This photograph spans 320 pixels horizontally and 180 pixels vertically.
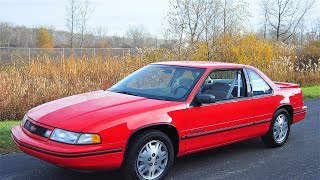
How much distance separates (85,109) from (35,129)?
605mm

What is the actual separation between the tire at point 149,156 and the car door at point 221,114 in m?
0.34

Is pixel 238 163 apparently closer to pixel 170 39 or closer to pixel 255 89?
pixel 255 89

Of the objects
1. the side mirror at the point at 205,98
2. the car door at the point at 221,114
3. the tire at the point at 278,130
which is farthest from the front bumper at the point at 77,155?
the tire at the point at 278,130

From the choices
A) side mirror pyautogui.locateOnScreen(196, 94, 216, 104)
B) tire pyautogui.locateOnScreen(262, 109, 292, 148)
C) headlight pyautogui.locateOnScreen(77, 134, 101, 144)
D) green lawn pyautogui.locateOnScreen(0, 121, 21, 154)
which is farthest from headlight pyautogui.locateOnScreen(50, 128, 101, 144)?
tire pyautogui.locateOnScreen(262, 109, 292, 148)

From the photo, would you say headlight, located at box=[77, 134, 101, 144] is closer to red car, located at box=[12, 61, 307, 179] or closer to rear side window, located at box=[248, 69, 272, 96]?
red car, located at box=[12, 61, 307, 179]

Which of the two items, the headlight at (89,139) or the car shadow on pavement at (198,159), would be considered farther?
the car shadow on pavement at (198,159)

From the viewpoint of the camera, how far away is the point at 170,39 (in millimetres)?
14930

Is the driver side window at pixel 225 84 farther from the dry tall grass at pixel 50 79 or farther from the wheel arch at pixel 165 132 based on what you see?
the dry tall grass at pixel 50 79

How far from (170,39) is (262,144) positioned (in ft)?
28.7

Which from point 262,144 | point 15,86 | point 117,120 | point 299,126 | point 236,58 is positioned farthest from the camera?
point 236,58

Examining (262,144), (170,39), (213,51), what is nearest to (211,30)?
(213,51)

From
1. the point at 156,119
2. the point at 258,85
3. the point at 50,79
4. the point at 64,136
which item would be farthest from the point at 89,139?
the point at 50,79

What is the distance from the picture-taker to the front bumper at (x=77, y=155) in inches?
159

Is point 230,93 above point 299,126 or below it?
above
